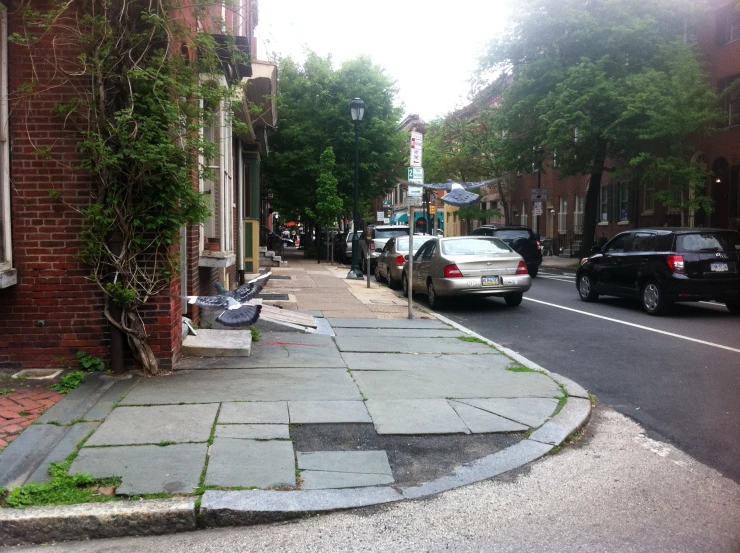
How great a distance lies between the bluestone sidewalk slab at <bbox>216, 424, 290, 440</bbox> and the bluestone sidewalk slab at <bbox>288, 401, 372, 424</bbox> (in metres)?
0.22

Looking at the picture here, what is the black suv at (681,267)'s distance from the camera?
11.9 m

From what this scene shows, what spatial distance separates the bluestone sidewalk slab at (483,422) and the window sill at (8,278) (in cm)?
403

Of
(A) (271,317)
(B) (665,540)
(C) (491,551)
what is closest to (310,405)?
(C) (491,551)

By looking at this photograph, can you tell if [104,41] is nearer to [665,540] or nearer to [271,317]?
[271,317]

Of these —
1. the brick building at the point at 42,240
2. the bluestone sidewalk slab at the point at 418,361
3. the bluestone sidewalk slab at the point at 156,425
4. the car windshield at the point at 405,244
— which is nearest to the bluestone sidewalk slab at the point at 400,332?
the bluestone sidewalk slab at the point at 418,361

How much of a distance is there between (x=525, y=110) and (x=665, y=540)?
26.2 meters

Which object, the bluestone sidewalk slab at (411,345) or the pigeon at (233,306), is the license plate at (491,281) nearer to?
the bluestone sidewalk slab at (411,345)

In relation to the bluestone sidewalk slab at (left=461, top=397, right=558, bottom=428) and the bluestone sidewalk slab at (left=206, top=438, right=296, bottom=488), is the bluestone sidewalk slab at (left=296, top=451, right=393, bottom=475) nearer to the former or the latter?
the bluestone sidewalk slab at (left=206, top=438, right=296, bottom=488)

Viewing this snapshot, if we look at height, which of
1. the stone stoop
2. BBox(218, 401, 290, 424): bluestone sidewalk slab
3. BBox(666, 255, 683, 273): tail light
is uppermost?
BBox(666, 255, 683, 273): tail light

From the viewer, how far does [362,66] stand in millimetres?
34125

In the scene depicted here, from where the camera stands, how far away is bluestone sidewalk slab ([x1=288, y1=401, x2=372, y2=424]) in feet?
18.0

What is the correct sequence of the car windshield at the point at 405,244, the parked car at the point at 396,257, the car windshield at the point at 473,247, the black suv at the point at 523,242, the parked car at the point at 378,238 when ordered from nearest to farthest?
1. the car windshield at the point at 473,247
2. the parked car at the point at 396,257
3. the car windshield at the point at 405,244
4. the black suv at the point at 523,242
5. the parked car at the point at 378,238

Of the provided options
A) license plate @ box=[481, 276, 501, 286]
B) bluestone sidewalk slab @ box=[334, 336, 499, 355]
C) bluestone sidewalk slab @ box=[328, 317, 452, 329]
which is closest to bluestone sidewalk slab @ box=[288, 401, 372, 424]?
bluestone sidewalk slab @ box=[334, 336, 499, 355]

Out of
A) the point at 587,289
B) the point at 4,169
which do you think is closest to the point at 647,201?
the point at 587,289
